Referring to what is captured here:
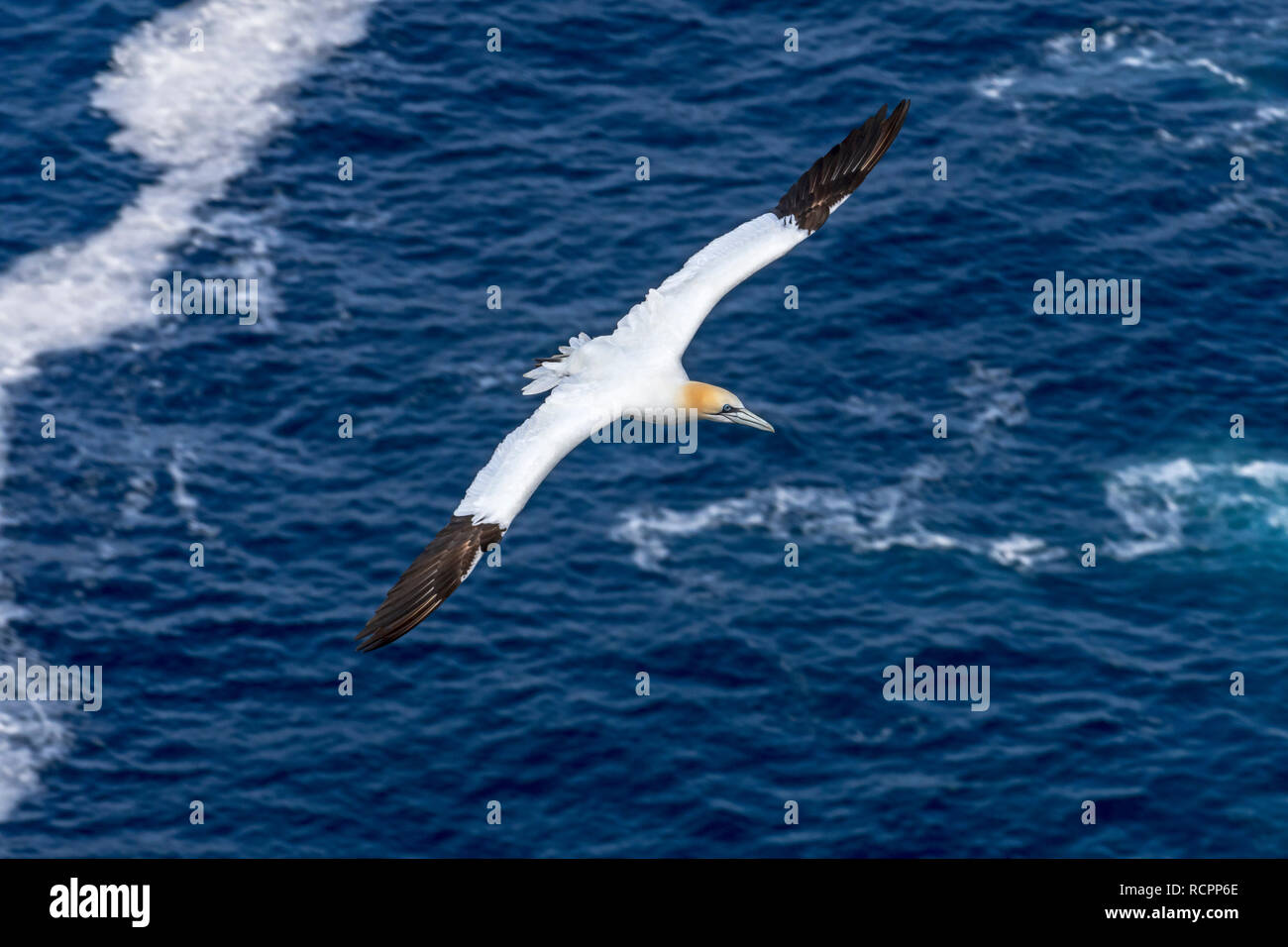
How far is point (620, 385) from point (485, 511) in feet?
20.5

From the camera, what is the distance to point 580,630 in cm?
10081

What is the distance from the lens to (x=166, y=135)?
12281 centimetres

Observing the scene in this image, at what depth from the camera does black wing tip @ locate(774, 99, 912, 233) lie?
250 ft

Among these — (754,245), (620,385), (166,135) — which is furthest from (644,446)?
(620,385)

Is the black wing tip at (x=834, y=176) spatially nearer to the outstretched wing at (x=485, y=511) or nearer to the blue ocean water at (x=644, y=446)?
the outstretched wing at (x=485, y=511)

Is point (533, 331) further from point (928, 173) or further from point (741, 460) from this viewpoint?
point (928, 173)

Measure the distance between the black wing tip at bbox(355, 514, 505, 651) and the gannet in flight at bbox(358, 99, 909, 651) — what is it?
0.03 m

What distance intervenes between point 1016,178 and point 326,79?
3599 cm

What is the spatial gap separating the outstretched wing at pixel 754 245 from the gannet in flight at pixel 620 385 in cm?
3

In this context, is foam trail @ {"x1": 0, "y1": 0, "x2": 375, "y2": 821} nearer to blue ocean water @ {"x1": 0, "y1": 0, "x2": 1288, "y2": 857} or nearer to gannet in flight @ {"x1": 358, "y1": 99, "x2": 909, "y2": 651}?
blue ocean water @ {"x1": 0, "y1": 0, "x2": 1288, "y2": 857}

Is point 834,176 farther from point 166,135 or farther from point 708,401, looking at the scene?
point 166,135

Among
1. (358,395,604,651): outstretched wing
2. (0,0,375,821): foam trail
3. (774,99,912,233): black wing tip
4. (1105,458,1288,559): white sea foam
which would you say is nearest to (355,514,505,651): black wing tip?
(358,395,604,651): outstretched wing
